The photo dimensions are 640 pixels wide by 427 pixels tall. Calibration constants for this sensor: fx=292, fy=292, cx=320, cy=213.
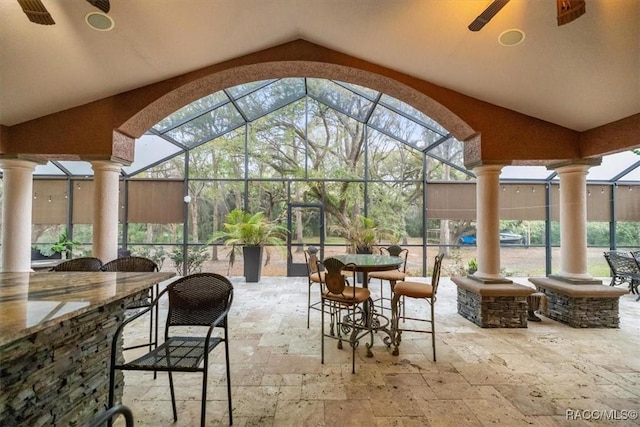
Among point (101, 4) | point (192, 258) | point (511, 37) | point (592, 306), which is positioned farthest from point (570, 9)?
point (192, 258)

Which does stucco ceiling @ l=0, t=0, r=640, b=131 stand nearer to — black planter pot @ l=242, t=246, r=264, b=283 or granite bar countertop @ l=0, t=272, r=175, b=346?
granite bar countertop @ l=0, t=272, r=175, b=346

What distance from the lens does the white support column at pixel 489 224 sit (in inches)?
158

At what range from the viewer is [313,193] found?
7.22 meters

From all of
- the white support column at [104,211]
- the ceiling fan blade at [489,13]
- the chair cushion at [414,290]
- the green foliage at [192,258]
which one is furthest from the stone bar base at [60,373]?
the green foliage at [192,258]

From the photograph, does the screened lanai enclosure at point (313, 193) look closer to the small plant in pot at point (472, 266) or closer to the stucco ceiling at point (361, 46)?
the small plant in pot at point (472, 266)

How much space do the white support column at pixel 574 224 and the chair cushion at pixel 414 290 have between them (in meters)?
2.60

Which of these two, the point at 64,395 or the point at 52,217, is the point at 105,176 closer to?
the point at 64,395

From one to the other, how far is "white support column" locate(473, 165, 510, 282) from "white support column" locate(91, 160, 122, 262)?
16.6ft

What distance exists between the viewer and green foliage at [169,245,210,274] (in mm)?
6840

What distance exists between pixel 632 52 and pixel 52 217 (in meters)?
9.88

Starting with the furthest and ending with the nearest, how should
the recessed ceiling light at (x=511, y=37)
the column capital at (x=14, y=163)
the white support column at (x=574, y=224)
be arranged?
the white support column at (x=574, y=224), the column capital at (x=14, y=163), the recessed ceiling light at (x=511, y=37)

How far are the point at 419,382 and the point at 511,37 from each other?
326 cm

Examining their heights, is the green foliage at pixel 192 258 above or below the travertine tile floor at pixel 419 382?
above

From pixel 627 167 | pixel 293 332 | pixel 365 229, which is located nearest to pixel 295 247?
pixel 365 229
